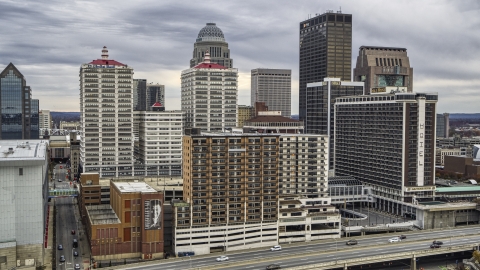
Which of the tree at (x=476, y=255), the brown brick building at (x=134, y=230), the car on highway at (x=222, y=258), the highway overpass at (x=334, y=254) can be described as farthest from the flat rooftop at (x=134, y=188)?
the tree at (x=476, y=255)

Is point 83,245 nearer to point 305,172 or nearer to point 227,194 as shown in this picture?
point 227,194

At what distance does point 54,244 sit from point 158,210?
31951 mm

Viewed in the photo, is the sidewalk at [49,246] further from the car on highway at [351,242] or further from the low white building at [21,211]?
the car on highway at [351,242]

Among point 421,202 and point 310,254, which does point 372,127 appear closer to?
point 421,202

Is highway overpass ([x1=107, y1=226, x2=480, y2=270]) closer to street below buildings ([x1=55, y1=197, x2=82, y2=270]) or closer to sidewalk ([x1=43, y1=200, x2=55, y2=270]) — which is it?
street below buildings ([x1=55, y1=197, x2=82, y2=270])

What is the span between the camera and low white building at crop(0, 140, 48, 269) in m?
112

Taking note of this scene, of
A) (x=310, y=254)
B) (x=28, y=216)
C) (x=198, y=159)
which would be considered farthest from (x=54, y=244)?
(x=310, y=254)

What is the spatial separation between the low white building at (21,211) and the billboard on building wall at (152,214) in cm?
2312

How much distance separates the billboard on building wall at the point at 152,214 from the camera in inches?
4975

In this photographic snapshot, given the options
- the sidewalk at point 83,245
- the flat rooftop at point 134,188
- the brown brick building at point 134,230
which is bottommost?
the sidewalk at point 83,245

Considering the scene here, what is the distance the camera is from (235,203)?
13662 centimetres

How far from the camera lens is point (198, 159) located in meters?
134

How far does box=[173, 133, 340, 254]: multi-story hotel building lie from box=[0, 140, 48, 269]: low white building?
1247 inches

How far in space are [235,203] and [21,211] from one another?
50.1 meters
